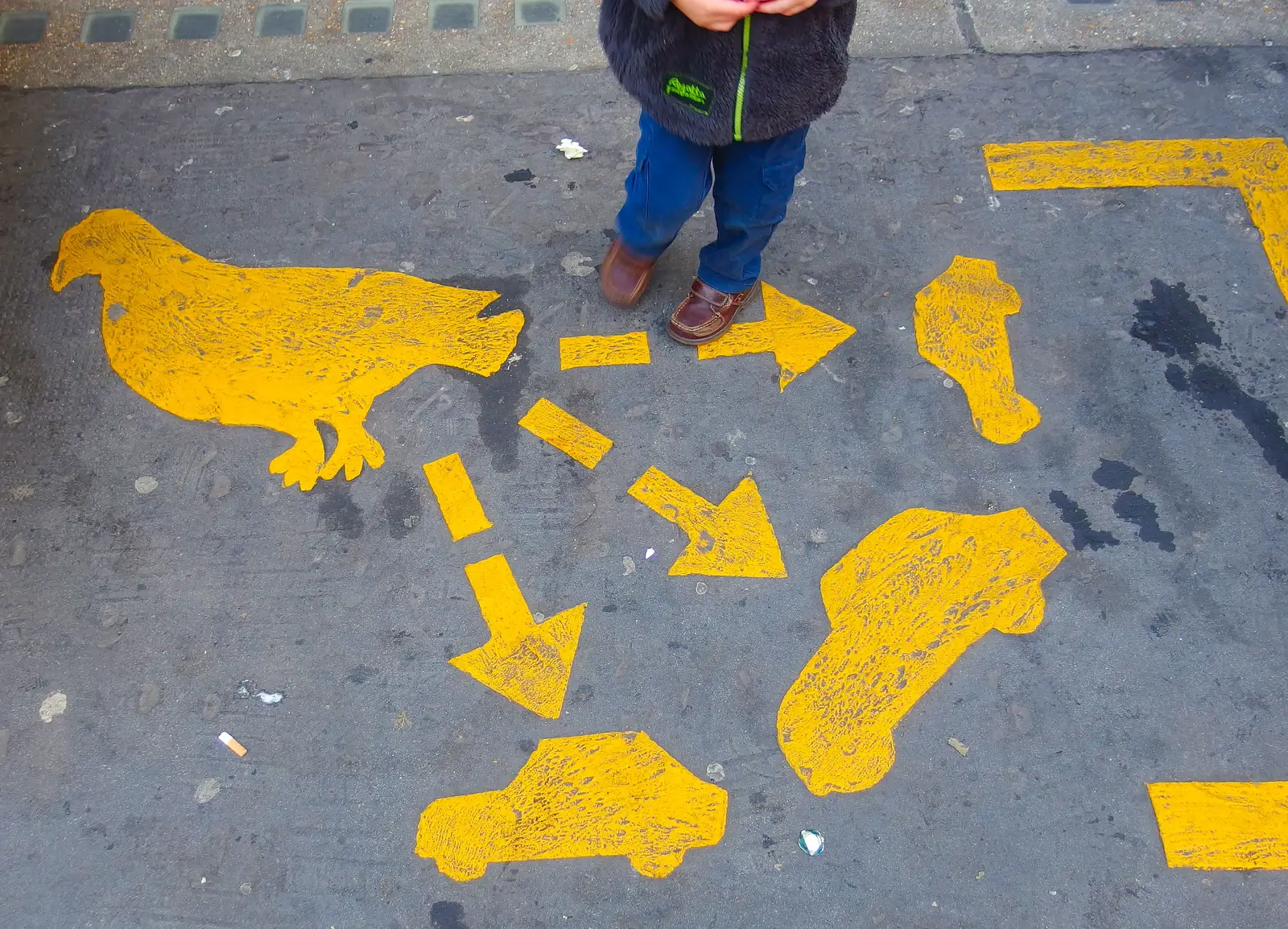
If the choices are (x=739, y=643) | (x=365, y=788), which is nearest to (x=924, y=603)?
(x=739, y=643)

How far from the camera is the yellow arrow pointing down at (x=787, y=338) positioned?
255cm

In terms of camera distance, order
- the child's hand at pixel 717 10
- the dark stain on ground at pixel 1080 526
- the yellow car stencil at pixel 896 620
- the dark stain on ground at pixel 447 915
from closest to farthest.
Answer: the child's hand at pixel 717 10 → the dark stain on ground at pixel 447 915 → the yellow car stencil at pixel 896 620 → the dark stain on ground at pixel 1080 526

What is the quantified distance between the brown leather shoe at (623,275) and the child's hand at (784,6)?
88cm

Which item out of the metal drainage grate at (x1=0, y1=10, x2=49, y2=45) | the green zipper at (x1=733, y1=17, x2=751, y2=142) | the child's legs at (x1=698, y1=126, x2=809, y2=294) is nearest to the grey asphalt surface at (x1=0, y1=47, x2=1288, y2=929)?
the child's legs at (x1=698, y1=126, x2=809, y2=294)

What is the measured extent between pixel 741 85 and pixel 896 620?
1.23 m

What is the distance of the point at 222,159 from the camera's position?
2.98 metres

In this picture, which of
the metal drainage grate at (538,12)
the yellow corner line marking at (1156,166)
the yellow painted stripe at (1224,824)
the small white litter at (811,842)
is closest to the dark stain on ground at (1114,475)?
the yellow painted stripe at (1224,824)

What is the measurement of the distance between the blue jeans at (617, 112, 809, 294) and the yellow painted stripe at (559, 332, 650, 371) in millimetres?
239

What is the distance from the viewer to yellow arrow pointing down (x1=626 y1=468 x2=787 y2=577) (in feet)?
7.34

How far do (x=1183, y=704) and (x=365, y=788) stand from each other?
71.0 inches

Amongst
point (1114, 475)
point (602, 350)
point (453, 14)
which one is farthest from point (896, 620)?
point (453, 14)

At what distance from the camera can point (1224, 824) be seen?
1.94 metres

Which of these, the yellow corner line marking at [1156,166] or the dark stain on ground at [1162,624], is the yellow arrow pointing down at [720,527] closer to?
the dark stain on ground at [1162,624]

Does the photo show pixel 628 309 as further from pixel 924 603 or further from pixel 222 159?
pixel 222 159
